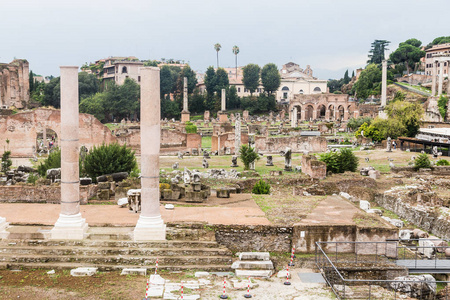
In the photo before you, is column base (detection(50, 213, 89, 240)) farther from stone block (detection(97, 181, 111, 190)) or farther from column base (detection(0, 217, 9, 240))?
stone block (detection(97, 181, 111, 190))

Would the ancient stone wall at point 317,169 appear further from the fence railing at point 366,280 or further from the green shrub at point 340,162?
the fence railing at point 366,280

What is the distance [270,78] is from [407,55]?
82.1 ft

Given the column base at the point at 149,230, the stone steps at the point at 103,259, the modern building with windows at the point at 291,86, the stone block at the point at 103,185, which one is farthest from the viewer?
the modern building with windows at the point at 291,86

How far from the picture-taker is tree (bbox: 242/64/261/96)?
260 ft

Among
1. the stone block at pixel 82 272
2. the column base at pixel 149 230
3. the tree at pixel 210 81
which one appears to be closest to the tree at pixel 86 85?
the tree at pixel 210 81

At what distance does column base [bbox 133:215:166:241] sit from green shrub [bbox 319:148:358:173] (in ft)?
45.8

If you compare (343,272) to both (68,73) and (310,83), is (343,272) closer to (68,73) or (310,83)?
(68,73)

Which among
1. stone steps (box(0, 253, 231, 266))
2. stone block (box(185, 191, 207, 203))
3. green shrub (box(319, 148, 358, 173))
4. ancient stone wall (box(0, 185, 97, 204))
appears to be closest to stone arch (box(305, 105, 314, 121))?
green shrub (box(319, 148, 358, 173))

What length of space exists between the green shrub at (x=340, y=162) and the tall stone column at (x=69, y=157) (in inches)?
580

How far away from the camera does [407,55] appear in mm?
82812

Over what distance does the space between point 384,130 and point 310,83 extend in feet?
172

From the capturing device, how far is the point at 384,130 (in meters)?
38.7

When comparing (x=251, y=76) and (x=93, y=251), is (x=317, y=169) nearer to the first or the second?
(x=93, y=251)

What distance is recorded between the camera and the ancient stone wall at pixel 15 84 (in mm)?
68250
